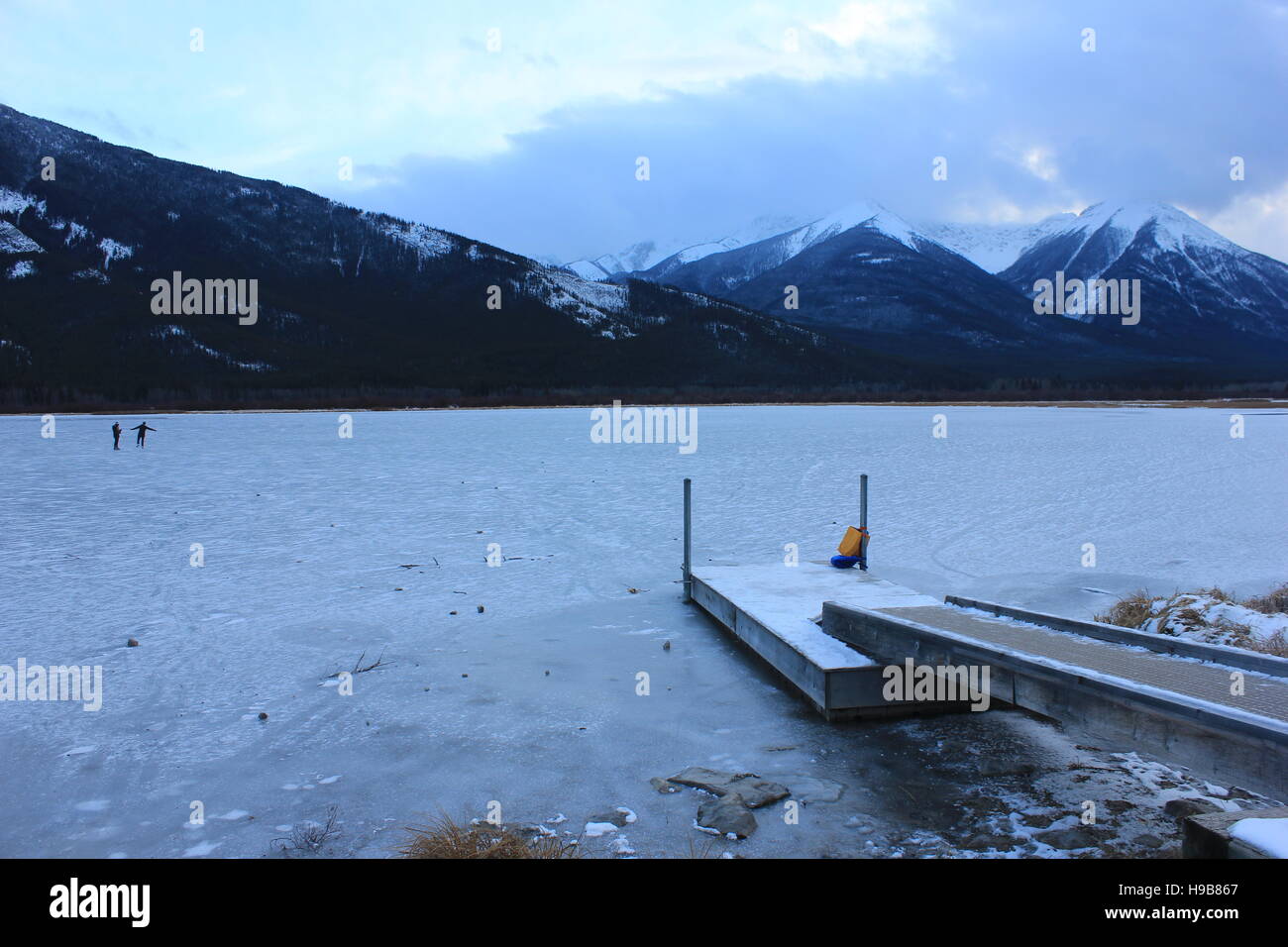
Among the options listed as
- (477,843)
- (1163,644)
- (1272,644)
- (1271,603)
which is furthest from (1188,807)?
(1271,603)

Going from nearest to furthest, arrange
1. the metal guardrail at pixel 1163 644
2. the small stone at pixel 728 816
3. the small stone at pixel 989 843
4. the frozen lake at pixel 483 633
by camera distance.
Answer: the small stone at pixel 989 843
the small stone at pixel 728 816
the frozen lake at pixel 483 633
the metal guardrail at pixel 1163 644

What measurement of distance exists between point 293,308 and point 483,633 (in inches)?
4733

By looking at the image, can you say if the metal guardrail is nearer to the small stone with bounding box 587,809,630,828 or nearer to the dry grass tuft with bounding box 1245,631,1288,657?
the dry grass tuft with bounding box 1245,631,1288,657

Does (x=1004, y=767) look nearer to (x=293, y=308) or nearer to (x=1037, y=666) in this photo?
(x=1037, y=666)

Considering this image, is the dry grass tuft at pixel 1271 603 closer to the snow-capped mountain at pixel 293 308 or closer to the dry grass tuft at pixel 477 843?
the dry grass tuft at pixel 477 843

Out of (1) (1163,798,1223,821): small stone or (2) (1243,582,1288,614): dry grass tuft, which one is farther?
(2) (1243,582,1288,614): dry grass tuft

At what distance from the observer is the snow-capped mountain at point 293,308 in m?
91.9

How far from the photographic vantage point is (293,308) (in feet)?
378

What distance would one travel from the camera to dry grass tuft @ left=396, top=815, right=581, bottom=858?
304cm

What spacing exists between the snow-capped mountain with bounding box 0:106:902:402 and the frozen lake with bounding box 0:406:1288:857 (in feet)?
232

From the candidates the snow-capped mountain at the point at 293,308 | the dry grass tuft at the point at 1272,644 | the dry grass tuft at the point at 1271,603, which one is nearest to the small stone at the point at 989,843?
the dry grass tuft at the point at 1272,644

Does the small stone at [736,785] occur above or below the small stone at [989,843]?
above

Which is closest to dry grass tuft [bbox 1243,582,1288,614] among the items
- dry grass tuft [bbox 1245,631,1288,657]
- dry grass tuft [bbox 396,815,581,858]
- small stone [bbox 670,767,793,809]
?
dry grass tuft [bbox 1245,631,1288,657]

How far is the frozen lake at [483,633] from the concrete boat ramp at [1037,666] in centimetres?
25
